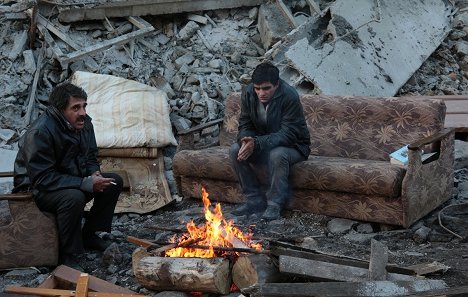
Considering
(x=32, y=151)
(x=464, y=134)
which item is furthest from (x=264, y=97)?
(x=464, y=134)

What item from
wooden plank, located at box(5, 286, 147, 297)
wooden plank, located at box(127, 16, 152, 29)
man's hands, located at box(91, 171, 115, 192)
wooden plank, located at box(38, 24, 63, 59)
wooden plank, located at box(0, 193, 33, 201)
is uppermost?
wooden plank, located at box(127, 16, 152, 29)

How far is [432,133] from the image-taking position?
25.8 ft

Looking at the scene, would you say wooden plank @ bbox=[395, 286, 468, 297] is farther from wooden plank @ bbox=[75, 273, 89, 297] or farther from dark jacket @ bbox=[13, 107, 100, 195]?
dark jacket @ bbox=[13, 107, 100, 195]

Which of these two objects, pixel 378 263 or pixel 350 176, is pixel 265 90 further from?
pixel 378 263

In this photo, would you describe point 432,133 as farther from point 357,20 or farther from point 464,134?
point 357,20

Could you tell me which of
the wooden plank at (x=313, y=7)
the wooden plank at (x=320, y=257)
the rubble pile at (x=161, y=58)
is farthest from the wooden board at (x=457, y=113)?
the wooden plank at (x=320, y=257)

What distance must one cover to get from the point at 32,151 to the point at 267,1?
6814 mm

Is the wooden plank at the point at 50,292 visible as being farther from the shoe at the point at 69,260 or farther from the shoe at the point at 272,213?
the shoe at the point at 272,213

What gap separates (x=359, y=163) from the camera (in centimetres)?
766

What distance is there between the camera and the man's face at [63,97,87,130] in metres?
6.76

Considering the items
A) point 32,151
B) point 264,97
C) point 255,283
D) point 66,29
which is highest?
point 66,29

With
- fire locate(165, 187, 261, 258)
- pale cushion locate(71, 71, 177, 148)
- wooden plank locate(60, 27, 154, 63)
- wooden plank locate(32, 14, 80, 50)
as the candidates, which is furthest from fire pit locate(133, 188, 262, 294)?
wooden plank locate(32, 14, 80, 50)

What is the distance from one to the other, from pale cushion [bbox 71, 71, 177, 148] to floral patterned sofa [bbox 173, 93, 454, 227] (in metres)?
0.75

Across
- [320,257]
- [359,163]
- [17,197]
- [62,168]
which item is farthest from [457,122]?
[17,197]
